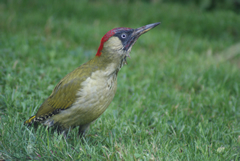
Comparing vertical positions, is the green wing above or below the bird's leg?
above

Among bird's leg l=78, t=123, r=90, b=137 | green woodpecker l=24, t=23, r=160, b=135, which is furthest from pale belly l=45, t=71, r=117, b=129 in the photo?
bird's leg l=78, t=123, r=90, b=137

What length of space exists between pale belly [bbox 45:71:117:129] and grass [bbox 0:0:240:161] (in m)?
0.24

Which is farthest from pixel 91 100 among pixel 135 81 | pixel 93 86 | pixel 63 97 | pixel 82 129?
pixel 135 81

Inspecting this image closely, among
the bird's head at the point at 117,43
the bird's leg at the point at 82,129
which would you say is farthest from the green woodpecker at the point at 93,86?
the bird's leg at the point at 82,129

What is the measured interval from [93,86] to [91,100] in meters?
0.14

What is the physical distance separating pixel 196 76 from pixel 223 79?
0.45 meters

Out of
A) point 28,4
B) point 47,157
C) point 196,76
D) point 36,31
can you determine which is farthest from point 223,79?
point 28,4

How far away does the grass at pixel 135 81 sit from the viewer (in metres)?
2.69

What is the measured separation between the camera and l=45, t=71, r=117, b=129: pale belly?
2650 millimetres

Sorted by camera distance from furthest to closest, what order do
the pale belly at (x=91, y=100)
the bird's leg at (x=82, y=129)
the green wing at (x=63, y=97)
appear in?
the bird's leg at (x=82, y=129)
the green wing at (x=63, y=97)
the pale belly at (x=91, y=100)

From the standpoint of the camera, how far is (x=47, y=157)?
2500 mm

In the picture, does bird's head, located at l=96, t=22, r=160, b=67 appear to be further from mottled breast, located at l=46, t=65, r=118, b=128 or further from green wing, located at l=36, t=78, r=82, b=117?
green wing, located at l=36, t=78, r=82, b=117

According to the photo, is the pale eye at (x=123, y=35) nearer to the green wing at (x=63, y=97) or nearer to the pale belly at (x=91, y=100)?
the pale belly at (x=91, y=100)

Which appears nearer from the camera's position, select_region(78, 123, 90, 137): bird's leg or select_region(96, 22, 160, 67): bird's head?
select_region(96, 22, 160, 67): bird's head
